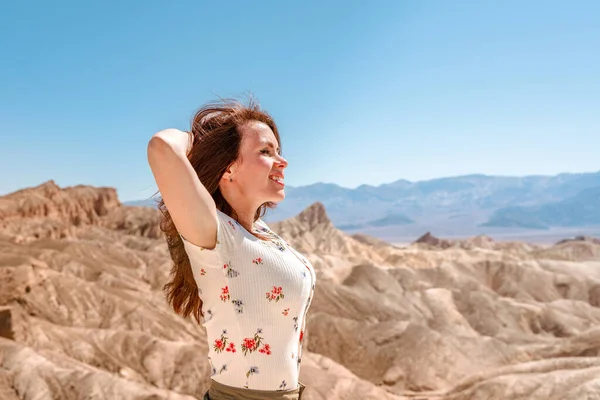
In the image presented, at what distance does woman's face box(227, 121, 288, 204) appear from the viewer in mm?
2264

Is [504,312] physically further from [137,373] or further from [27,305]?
[27,305]

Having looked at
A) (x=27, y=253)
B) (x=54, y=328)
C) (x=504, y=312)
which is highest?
(x=27, y=253)

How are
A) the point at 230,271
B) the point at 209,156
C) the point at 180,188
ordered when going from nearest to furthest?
the point at 180,188 < the point at 230,271 < the point at 209,156

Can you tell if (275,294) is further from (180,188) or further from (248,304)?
(180,188)

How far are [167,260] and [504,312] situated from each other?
27.5 meters

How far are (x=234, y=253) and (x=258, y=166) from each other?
402 mm

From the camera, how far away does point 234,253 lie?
2057 mm

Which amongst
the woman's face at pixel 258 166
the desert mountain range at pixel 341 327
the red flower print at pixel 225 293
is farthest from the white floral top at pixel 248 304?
the desert mountain range at pixel 341 327

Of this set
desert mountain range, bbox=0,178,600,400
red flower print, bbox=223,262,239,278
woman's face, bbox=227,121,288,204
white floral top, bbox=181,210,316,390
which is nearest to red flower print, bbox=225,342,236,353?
white floral top, bbox=181,210,316,390

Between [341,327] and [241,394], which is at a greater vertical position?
[241,394]

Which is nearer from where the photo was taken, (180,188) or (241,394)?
(180,188)

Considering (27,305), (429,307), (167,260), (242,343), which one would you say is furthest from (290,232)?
(242,343)

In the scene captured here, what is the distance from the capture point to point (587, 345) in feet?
84.9

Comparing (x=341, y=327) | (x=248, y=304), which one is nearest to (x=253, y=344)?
(x=248, y=304)
